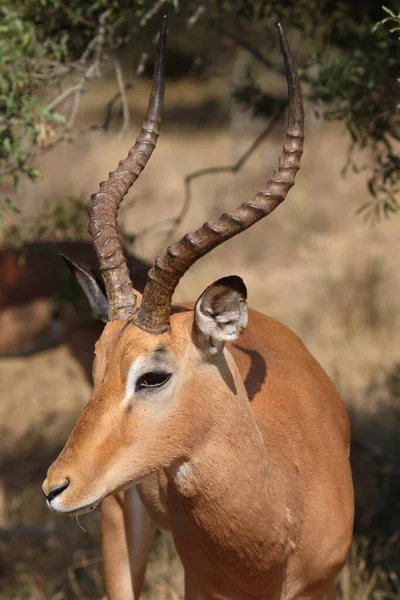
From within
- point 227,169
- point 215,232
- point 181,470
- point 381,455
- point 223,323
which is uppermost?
point 227,169

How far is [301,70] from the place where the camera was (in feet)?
18.0

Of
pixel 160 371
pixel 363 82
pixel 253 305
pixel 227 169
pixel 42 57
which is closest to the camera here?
pixel 160 371

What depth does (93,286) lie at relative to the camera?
3957 mm

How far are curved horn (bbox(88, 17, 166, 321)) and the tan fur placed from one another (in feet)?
0.54

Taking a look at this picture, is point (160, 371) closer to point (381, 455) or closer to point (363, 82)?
point (363, 82)

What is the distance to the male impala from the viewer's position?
3322 mm

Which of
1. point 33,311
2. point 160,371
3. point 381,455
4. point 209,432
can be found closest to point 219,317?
point 160,371

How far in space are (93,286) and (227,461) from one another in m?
0.98

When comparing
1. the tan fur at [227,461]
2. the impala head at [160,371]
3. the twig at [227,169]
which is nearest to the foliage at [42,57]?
the twig at [227,169]

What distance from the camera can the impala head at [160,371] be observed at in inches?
129

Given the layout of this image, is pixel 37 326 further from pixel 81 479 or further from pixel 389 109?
pixel 81 479

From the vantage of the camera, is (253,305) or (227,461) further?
(253,305)

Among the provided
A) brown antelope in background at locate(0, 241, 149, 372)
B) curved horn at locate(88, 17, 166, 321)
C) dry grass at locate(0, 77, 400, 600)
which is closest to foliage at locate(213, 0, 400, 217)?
curved horn at locate(88, 17, 166, 321)

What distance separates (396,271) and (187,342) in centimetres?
863
